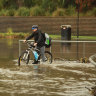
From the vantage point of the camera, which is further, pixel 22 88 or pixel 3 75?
pixel 3 75

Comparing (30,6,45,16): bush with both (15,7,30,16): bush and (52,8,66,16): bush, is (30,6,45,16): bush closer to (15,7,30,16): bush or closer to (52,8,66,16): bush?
(15,7,30,16): bush

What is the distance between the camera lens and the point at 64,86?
42.1ft

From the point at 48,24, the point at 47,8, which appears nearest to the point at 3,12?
the point at 47,8

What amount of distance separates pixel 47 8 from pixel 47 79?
4017 centimetres

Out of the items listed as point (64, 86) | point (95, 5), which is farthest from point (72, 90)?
point (95, 5)

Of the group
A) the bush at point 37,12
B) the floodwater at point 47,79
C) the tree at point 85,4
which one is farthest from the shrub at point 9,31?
the floodwater at point 47,79

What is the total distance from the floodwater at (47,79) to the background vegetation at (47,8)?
31.8 m

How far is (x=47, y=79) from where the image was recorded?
14258 mm

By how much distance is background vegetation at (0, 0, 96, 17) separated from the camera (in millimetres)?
51281

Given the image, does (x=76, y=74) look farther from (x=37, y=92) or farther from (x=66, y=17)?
(x=66, y=17)

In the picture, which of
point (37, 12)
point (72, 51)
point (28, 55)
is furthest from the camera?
point (37, 12)

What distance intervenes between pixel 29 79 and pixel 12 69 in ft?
9.32

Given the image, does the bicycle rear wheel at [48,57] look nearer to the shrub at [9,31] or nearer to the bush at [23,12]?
the shrub at [9,31]

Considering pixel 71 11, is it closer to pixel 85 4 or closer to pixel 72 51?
pixel 85 4
